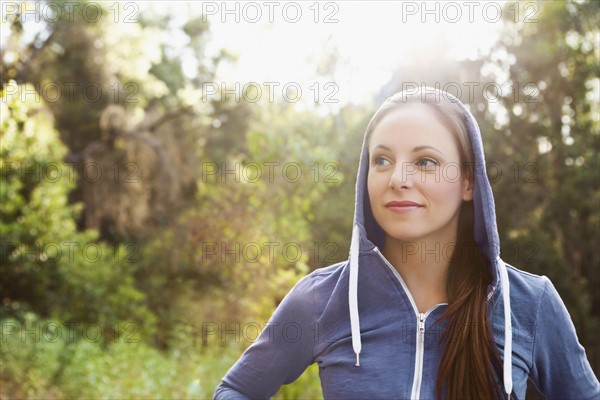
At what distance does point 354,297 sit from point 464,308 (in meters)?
0.26

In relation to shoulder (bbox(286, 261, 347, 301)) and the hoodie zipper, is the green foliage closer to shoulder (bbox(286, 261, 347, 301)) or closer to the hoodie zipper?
shoulder (bbox(286, 261, 347, 301))

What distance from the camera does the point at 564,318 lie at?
1667 millimetres

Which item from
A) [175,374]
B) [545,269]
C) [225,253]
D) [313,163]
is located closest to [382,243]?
[313,163]

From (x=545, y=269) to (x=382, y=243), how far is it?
943 centimetres

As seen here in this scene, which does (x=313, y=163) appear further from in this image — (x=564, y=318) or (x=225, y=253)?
(x=564, y=318)

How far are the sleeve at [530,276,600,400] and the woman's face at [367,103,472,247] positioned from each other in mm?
327

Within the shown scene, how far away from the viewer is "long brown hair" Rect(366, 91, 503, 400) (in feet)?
5.35

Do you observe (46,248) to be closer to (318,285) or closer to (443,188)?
(318,285)

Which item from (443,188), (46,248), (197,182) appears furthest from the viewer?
(197,182)

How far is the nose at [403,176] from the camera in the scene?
5.57 ft

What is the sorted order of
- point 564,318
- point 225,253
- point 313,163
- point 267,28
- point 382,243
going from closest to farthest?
1. point 564,318
2. point 382,243
3. point 313,163
4. point 225,253
5. point 267,28

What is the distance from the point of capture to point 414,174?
1702mm

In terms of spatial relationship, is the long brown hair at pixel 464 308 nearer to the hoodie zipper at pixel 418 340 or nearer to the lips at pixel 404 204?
the hoodie zipper at pixel 418 340

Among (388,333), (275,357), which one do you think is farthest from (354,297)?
(275,357)
